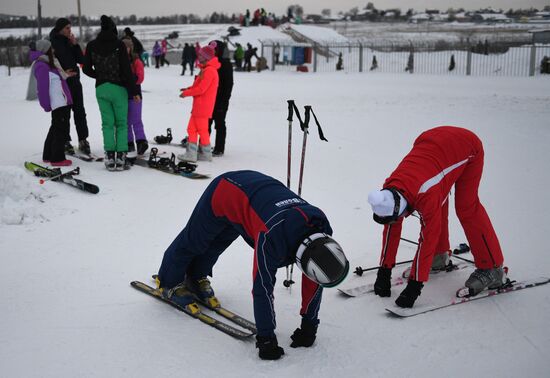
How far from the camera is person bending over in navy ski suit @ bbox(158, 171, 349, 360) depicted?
3.43 m

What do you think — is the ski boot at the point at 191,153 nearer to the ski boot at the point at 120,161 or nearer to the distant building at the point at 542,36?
the ski boot at the point at 120,161

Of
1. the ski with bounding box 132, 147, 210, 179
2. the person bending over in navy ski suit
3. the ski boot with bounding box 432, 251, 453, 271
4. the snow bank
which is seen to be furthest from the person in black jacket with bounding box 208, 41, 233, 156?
the person bending over in navy ski suit

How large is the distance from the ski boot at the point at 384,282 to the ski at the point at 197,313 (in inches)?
52.7

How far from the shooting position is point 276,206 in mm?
3621

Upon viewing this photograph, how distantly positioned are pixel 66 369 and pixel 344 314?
2.13 m

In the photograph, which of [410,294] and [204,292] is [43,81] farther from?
[410,294]

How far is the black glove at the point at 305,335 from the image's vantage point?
397 centimetres

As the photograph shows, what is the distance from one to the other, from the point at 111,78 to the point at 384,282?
5.45 meters

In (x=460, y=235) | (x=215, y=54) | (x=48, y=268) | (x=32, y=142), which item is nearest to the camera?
(x=48, y=268)

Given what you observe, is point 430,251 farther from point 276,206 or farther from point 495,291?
point 276,206

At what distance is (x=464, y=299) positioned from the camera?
482 cm

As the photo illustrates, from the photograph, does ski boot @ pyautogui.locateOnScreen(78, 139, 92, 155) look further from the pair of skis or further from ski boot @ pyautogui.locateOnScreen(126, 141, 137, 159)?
the pair of skis

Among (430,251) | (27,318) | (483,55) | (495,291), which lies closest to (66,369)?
(27,318)

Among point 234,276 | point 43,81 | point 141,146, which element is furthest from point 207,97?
point 234,276
